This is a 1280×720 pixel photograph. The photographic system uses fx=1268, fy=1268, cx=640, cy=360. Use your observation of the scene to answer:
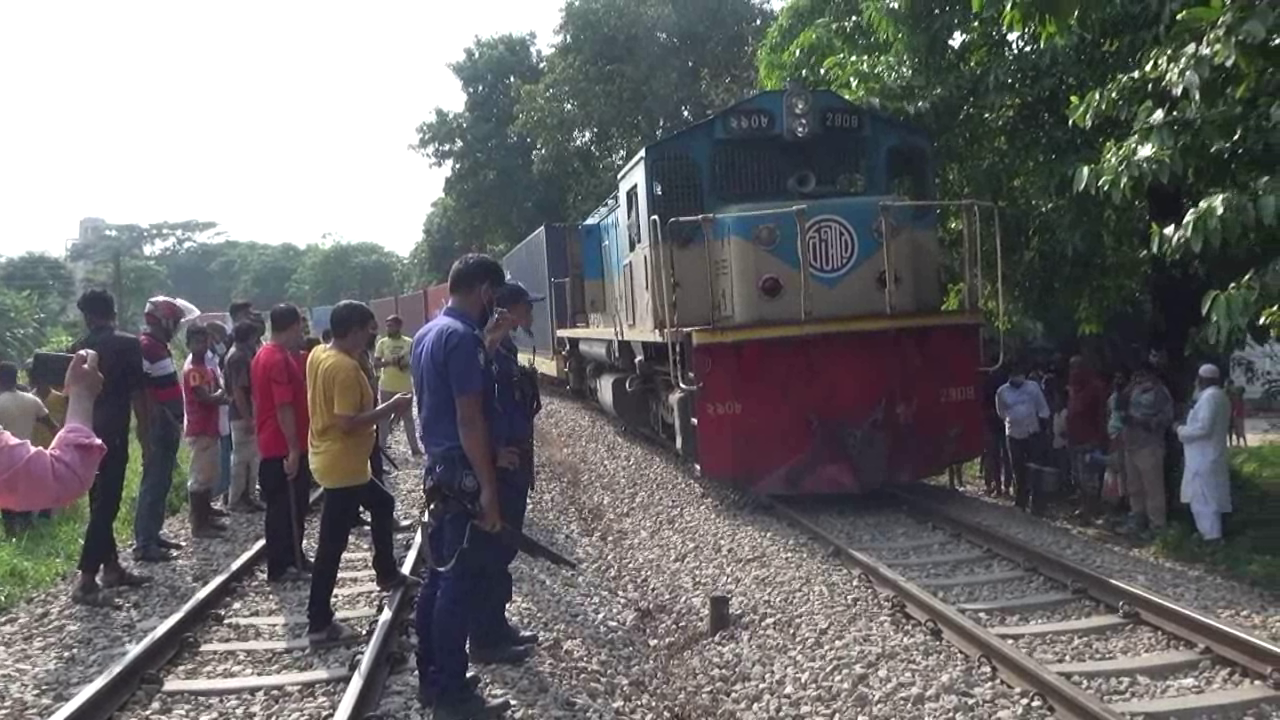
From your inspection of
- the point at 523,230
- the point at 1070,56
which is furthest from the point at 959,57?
the point at 523,230

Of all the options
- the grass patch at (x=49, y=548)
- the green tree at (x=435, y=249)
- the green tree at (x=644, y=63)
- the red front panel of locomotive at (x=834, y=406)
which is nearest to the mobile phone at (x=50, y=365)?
the grass patch at (x=49, y=548)

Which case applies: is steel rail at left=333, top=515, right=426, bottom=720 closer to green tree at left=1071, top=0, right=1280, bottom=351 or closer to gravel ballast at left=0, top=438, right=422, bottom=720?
gravel ballast at left=0, top=438, right=422, bottom=720

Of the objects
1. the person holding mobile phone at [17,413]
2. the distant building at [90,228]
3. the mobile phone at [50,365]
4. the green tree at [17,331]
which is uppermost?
the distant building at [90,228]

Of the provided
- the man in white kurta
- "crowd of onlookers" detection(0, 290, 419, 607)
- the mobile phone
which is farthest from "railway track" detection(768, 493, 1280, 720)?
the mobile phone

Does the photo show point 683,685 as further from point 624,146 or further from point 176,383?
point 624,146

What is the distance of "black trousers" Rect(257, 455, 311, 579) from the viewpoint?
7.79m

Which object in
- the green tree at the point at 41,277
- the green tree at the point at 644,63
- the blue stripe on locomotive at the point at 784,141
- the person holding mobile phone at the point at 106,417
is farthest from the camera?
the green tree at the point at 41,277

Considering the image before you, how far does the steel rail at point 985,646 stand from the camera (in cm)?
493

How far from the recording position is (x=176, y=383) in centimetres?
885

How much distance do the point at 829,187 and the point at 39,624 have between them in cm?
688

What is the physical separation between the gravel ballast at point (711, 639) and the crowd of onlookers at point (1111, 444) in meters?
2.53

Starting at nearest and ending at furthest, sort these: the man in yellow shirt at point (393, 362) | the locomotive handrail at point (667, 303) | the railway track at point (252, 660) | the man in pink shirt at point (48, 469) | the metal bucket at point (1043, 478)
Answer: the man in pink shirt at point (48, 469), the railway track at point (252, 660), the locomotive handrail at point (667, 303), the metal bucket at point (1043, 478), the man in yellow shirt at point (393, 362)

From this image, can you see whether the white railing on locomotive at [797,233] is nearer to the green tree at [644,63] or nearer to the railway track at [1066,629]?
the railway track at [1066,629]

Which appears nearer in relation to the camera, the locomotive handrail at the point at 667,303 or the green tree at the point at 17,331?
the locomotive handrail at the point at 667,303
